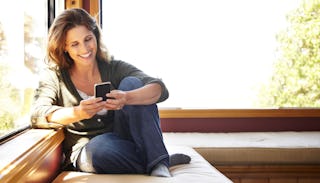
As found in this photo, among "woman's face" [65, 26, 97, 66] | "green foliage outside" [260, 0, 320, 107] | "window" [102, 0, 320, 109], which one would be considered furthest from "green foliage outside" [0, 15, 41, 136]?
"green foliage outside" [260, 0, 320, 107]

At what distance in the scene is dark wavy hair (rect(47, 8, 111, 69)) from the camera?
204cm

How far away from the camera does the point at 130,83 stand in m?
1.99

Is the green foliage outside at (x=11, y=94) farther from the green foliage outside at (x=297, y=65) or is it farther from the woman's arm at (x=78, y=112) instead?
the green foliage outside at (x=297, y=65)

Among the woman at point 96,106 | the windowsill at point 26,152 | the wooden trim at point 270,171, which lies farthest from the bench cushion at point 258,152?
the windowsill at point 26,152

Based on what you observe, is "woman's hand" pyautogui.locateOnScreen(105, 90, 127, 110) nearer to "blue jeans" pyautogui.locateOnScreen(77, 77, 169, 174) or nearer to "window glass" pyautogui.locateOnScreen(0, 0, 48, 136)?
"blue jeans" pyautogui.locateOnScreen(77, 77, 169, 174)

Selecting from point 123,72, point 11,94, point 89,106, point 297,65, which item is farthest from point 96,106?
point 297,65

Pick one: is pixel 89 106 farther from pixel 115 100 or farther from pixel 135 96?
pixel 135 96

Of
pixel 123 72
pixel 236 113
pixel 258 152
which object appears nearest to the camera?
pixel 123 72

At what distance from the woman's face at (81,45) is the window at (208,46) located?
1.59m

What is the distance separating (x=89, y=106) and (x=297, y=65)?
2.60 metres

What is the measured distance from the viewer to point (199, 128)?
12.1ft

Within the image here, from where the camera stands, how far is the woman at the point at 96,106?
1.85m

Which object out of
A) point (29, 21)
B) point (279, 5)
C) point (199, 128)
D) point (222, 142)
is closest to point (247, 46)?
point (279, 5)

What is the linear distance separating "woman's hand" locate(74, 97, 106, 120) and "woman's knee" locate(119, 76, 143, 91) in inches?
7.8
